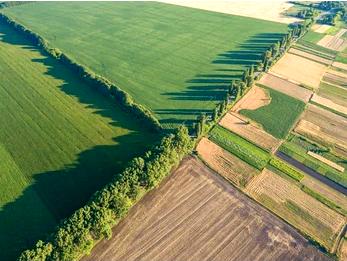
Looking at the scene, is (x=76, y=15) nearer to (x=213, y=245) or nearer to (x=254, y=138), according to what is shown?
(x=254, y=138)

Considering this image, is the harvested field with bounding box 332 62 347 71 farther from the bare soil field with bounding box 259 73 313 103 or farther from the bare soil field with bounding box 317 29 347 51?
the bare soil field with bounding box 259 73 313 103

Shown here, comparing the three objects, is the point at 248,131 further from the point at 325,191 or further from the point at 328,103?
the point at 328,103

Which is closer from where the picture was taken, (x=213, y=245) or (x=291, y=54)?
(x=213, y=245)

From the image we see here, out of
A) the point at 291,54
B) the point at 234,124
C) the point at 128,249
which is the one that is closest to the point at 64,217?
the point at 128,249

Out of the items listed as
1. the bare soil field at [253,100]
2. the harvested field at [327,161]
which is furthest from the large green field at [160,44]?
the harvested field at [327,161]

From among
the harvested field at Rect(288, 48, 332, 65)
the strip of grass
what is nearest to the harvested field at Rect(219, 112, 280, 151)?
the strip of grass

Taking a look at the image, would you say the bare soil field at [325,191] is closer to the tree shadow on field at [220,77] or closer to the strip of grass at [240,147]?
the strip of grass at [240,147]
